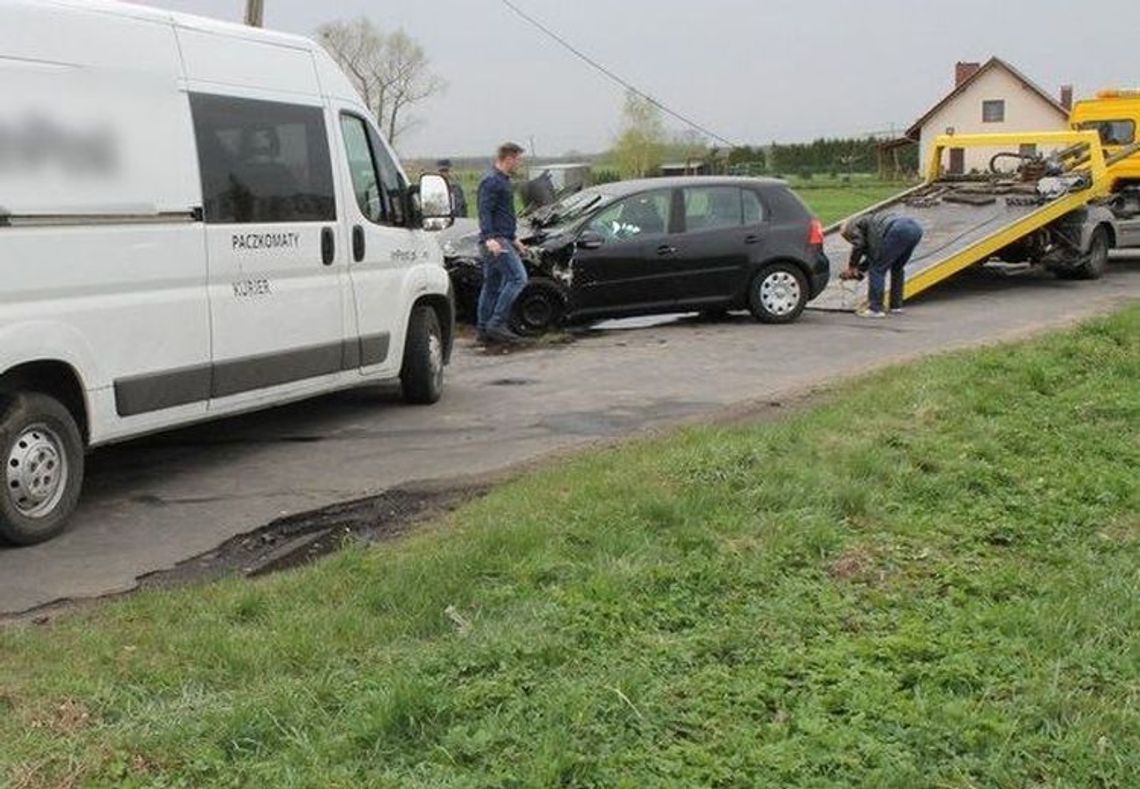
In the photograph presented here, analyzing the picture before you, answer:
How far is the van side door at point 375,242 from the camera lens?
27.2 feet

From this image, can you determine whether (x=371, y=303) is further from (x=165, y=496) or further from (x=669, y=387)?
(x=669, y=387)

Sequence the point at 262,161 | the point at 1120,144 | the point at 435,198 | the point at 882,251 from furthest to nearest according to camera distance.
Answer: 1. the point at 1120,144
2. the point at 882,251
3. the point at 435,198
4. the point at 262,161

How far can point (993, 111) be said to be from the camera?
233 ft

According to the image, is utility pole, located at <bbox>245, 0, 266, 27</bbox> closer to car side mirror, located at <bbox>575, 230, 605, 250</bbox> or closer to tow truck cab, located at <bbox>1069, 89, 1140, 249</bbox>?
car side mirror, located at <bbox>575, 230, 605, 250</bbox>

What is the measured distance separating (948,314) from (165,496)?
420 inches

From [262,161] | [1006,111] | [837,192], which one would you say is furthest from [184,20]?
[1006,111]

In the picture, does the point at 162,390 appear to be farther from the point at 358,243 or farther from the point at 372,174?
the point at 372,174

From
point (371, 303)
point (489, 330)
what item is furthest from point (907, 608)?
point (489, 330)

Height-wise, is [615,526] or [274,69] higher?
[274,69]

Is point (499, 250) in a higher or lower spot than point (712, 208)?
lower

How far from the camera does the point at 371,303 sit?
853cm

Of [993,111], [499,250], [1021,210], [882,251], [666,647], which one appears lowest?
[666,647]

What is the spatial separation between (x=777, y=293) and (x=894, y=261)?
5.32ft

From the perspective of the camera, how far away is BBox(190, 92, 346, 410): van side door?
Answer: 7008mm
